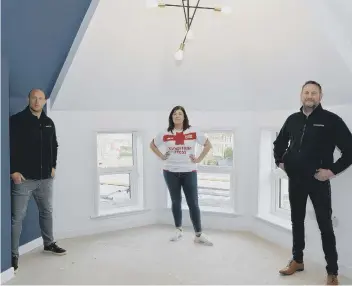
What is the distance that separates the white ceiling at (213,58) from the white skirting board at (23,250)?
1372 millimetres

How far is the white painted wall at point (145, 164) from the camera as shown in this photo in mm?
4031

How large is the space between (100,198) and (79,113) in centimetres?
111

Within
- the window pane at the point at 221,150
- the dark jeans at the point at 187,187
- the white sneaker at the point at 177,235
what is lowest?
the white sneaker at the point at 177,235

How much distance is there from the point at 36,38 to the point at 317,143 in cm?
233

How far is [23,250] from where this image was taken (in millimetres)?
3566

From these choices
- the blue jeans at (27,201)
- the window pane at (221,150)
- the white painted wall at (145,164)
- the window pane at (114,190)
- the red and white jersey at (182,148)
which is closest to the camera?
A: the blue jeans at (27,201)

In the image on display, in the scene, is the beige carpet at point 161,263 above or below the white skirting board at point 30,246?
below

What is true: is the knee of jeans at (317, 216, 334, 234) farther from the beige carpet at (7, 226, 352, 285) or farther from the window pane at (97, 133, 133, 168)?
the window pane at (97, 133, 133, 168)

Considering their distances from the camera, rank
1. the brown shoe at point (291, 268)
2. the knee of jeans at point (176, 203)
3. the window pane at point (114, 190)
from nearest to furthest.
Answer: the brown shoe at point (291, 268) < the knee of jeans at point (176, 203) < the window pane at point (114, 190)

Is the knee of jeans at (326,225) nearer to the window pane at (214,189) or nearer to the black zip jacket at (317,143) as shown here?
the black zip jacket at (317,143)

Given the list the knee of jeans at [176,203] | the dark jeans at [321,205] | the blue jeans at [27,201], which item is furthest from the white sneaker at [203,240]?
the blue jeans at [27,201]

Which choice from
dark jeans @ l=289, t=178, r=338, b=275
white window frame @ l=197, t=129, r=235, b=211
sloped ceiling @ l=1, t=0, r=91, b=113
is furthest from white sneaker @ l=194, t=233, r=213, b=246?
sloped ceiling @ l=1, t=0, r=91, b=113

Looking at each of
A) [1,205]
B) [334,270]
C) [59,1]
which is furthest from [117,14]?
[334,270]

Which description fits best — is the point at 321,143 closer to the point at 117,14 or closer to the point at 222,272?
the point at 222,272
